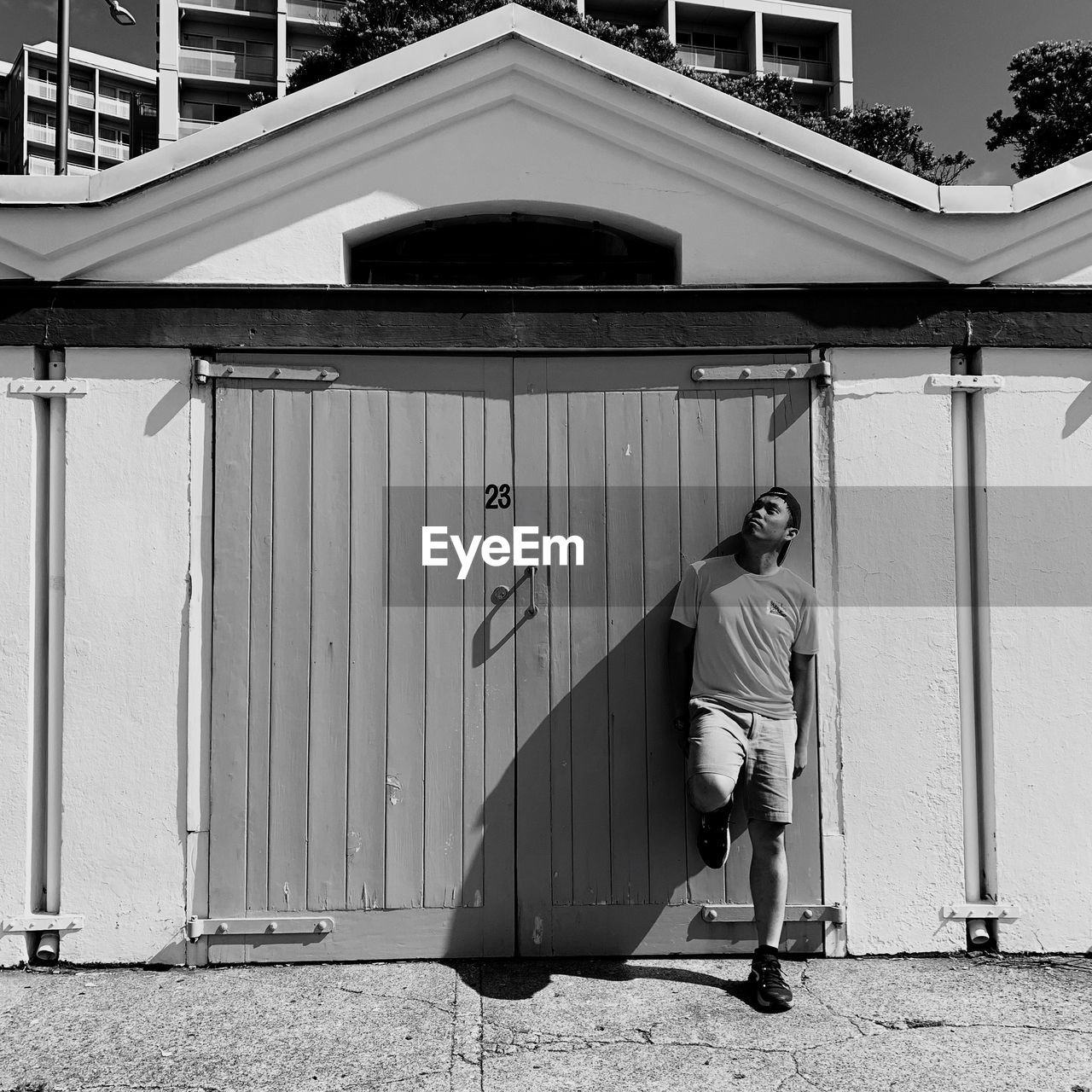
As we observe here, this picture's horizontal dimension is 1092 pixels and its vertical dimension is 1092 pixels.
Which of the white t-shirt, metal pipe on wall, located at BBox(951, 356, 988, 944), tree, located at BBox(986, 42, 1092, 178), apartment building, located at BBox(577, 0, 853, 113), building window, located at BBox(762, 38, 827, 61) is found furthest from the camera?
building window, located at BBox(762, 38, 827, 61)

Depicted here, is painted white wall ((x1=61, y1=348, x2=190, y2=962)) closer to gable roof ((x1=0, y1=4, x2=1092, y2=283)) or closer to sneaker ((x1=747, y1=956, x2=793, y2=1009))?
gable roof ((x1=0, y1=4, x2=1092, y2=283))

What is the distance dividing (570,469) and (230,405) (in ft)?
4.85

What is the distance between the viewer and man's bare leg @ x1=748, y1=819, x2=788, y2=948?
142 inches

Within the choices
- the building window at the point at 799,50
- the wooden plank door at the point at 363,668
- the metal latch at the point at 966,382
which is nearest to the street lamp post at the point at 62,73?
the wooden plank door at the point at 363,668

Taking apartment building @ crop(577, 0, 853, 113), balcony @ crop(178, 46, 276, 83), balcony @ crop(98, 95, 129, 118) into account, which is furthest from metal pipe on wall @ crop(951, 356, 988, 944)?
balcony @ crop(98, 95, 129, 118)

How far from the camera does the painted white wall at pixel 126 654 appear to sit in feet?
12.7

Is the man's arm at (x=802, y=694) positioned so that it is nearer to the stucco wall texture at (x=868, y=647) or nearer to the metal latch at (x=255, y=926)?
the stucco wall texture at (x=868, y=647)

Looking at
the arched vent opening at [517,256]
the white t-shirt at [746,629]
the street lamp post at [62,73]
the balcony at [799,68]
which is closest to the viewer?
the white t-shirt at [746,629]

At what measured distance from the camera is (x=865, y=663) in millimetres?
4051

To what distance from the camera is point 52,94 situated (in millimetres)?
47031

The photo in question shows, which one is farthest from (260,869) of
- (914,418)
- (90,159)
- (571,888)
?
(90,159)

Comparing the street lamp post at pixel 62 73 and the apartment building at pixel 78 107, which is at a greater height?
the apartment building at pixel 78 107

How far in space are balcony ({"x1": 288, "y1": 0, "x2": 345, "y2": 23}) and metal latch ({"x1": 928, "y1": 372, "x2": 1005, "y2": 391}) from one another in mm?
40325

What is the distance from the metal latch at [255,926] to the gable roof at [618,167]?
2.71 m
